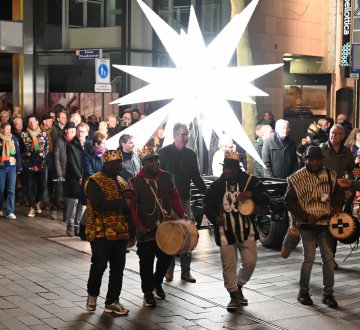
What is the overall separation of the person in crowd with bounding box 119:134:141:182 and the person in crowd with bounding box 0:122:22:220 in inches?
157

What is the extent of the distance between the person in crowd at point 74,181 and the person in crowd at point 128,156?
1.57 m

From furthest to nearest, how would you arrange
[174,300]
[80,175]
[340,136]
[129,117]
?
[129,117]
[80,175]
[340,136]
[174,300]

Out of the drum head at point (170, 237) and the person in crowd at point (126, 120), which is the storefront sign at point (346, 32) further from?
the drum head at point (170, 237)

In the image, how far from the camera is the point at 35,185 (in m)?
16.8

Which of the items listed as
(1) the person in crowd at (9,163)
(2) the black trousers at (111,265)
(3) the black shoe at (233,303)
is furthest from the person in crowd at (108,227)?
(1) the person in crowd at (9,163)

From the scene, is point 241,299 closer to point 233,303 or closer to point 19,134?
point 233,303

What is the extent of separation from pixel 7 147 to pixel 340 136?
259 inches

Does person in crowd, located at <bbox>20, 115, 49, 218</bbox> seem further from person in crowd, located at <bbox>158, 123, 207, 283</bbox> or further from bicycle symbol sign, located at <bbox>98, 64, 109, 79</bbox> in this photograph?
person in crowd, located at <bbox>158, 123, 207, 283</bbox>

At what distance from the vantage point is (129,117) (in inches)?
733

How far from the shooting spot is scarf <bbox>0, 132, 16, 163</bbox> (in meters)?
16.1

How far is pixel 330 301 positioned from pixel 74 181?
5890mm

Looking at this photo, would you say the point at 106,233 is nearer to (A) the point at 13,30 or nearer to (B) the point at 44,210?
(B) the point at 44,210

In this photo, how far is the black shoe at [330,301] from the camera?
9.59m

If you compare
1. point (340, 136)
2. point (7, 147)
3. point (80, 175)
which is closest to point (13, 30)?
point (7, 147)
